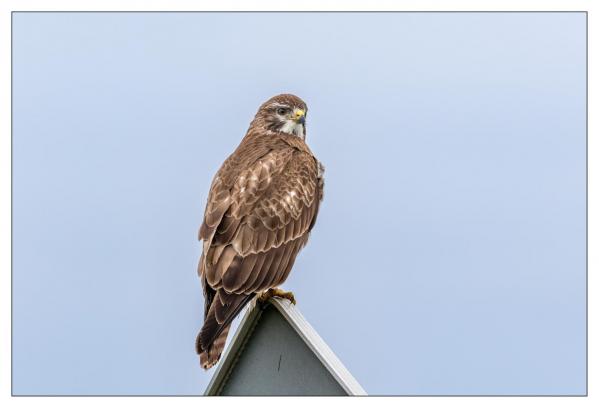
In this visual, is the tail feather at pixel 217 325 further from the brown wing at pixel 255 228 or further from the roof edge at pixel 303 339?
the roof edge at pixel 303 339

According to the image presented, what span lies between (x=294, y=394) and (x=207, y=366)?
1209 millimetres

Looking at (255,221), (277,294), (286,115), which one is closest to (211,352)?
(277,294)

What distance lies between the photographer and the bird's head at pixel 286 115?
351 inches

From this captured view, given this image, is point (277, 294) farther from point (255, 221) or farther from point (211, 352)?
point (255, 221)

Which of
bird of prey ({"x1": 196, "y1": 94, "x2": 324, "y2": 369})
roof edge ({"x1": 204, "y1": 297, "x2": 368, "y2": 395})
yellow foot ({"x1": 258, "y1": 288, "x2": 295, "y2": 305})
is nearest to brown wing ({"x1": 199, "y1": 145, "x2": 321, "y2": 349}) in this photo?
bird of prey ({"x1": 196, "y1": 94, "x2": 324, "y2": 369})

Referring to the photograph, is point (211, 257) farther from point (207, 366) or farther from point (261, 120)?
point (261, 120)

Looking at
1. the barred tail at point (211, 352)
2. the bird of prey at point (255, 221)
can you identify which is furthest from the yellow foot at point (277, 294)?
the barred tail at point (211, 352)

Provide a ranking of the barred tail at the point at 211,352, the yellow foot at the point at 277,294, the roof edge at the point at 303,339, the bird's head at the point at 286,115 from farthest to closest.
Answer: the bird's head at the point at 286,115 < the yellow foot at the point at 277,294 < the barred tail at the point at 211,352 < the roof edge at the point at 303,339

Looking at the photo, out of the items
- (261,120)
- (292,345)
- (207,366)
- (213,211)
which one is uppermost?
(261,120)

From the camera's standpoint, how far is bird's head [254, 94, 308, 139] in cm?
891

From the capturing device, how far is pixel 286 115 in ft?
29.3

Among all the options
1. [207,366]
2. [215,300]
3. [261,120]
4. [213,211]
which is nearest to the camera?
[207,366]
